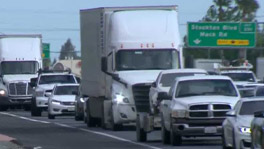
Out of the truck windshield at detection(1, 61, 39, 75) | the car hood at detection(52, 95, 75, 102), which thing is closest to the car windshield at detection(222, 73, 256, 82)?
the car hood at detection(52, 95, 75, 102)

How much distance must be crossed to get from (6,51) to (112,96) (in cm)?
2297

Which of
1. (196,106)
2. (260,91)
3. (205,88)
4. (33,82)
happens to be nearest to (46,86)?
(33,82)

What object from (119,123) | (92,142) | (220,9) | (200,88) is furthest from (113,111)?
(220,9)

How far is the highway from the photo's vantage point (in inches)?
987

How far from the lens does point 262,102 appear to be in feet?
69.2

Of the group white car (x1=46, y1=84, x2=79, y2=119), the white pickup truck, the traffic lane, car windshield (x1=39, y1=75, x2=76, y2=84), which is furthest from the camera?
car windshield (x1=39, y1=75, x2=76, y2=84)

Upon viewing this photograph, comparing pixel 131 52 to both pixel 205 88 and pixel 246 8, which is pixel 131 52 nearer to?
pixel 205 88

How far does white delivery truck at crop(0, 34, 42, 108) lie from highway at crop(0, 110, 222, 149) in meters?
15.8

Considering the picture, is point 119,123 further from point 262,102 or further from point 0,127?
point 262,102

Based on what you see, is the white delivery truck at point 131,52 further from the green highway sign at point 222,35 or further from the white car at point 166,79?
the green highway sign at point 222,35

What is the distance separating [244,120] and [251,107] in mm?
1000

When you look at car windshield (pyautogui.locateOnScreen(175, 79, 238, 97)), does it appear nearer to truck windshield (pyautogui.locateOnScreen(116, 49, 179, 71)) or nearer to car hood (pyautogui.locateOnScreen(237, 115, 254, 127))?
car hood (pyautogui.locateOnScreen(237, 115, 254, 127))

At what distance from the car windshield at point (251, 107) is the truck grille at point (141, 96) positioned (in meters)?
10.1

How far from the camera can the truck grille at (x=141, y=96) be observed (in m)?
31.0
